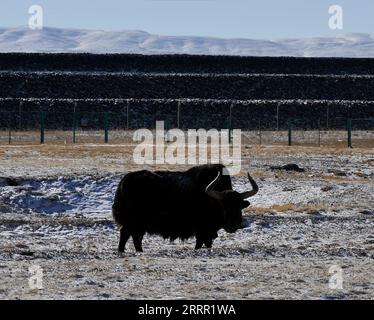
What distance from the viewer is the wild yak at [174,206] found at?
15.9 m

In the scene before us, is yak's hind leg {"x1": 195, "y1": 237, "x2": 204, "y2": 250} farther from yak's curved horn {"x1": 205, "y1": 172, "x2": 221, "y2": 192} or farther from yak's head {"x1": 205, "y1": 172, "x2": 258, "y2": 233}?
yak's curved horn {"x1": 205, "y1": 172, "x2": 221, "y2": 192}

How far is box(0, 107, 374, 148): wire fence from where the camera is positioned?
4662cm

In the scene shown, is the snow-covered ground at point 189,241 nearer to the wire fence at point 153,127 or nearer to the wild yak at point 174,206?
the wild yak at point 174,206

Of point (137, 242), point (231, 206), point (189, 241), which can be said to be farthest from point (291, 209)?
A: point (137, 242)

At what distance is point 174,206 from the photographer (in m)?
16.0

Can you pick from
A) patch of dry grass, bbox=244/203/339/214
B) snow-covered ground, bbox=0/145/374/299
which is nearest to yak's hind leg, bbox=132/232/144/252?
snow-covered ground, bbox=0/145/374/299

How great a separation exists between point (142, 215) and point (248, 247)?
1679 mm

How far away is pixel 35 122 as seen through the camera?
55.4 metres

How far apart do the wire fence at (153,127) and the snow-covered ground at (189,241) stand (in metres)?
14.5

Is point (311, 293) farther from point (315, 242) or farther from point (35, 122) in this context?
point (35, 122)

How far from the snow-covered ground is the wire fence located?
573 inches

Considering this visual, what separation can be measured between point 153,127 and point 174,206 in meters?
41.2

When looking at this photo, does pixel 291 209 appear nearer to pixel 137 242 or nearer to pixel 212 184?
pixel 212 184

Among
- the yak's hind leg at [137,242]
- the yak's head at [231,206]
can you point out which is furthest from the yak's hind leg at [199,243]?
the yak's hind leg at [137,242]
